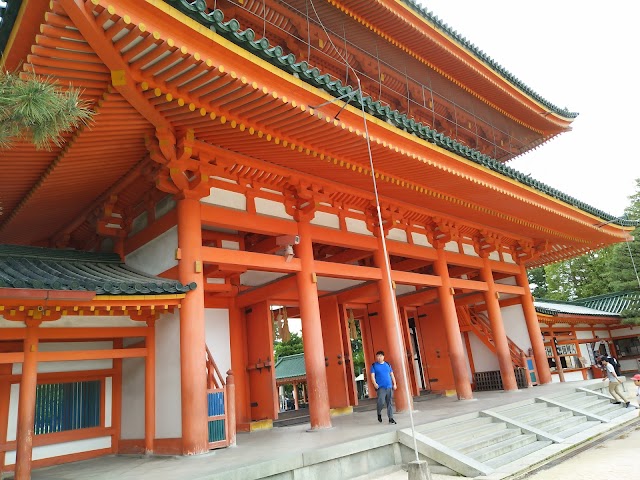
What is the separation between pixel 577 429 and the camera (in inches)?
320

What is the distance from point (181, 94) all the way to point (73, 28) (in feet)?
4.29

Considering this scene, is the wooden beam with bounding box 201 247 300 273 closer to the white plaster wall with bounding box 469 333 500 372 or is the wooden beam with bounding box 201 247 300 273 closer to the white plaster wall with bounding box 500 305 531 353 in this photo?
the white plaster wall with bounding box 469 333 500 372

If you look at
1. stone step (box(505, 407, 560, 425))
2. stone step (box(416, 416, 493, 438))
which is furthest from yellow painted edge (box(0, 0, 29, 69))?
stone step (box(505, 407, 560, 425))

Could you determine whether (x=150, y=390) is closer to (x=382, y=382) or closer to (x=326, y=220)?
(x=382, y=382)

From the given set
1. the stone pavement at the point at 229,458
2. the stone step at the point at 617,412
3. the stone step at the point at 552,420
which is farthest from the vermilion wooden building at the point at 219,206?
the stone step at the point at 617,412

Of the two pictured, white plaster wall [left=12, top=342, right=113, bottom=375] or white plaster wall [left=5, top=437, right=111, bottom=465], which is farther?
white plaster wall [left=12, top=342, right=113, bottom=375]

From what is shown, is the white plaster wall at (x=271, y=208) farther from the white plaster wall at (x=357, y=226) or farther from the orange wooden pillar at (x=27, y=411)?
the orange wooden pillar at (x=27, y=411)

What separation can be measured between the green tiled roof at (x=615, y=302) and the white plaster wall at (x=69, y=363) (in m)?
22.1

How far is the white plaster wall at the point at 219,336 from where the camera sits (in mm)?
8953

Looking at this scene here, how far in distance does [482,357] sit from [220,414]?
32.4 ft

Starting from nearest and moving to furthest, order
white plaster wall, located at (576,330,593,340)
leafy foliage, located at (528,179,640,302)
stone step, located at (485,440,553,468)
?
stone step, located at (485,440,553,468) → white plaster wall, located at (576,330,593,340) → leafy foliage, located at (528,179,640,302)

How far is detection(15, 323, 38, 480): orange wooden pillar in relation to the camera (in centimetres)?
504

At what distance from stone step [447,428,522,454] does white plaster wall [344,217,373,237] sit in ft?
13.7

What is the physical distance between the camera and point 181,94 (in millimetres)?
5164
